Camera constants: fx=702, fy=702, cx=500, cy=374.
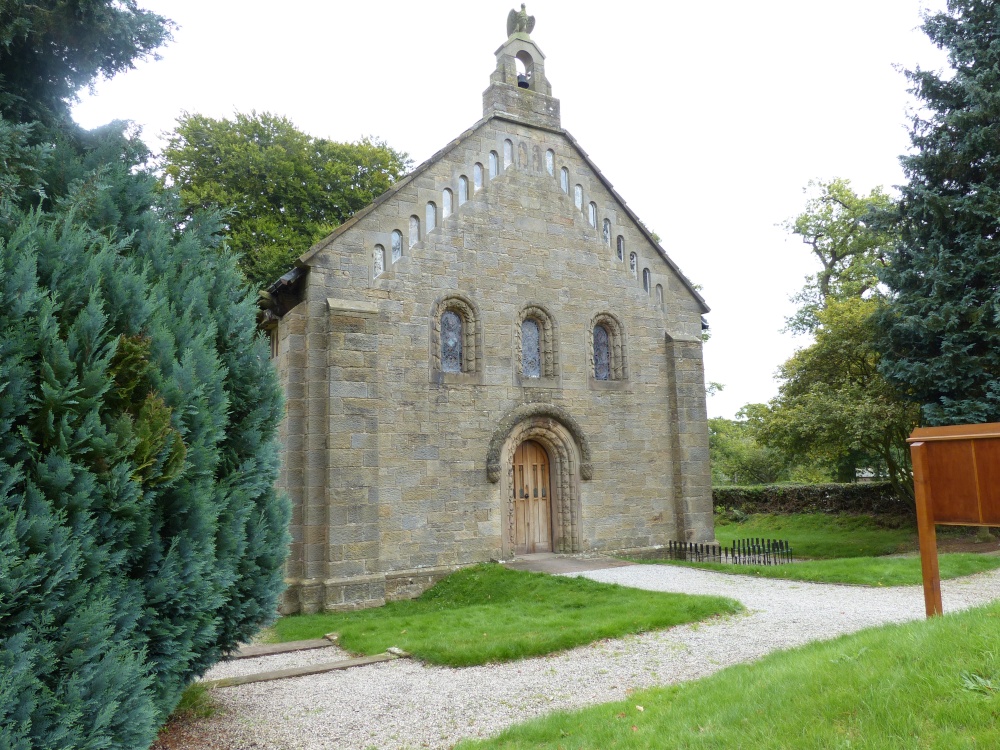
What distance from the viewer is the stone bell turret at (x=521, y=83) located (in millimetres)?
15953

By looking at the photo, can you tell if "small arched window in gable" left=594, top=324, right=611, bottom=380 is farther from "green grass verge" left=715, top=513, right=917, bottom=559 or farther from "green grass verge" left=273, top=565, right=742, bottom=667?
"green grass verge" left=715, top=513, right=917, bottom=559

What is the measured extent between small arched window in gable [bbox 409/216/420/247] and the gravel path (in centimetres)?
809

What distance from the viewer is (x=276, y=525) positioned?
6012 mm

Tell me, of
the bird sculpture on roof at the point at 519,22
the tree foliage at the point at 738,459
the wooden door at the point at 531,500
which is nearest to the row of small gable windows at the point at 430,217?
the bird sculpture on roof at the point at 519,22

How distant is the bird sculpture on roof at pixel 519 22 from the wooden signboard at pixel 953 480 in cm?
1390

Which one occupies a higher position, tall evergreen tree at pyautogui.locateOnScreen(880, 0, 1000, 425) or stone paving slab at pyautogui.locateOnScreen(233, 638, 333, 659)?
tall evergreen tree at pyautogui.locateOnScreen(880, 0, 1000, 425)

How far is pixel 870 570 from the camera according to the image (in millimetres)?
12711

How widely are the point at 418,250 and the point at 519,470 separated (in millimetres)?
5244

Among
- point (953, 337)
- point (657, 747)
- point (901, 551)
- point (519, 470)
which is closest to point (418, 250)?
point (519, 470)

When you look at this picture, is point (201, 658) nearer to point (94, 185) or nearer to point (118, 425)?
point (118, 425)

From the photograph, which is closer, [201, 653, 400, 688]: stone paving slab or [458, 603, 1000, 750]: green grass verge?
[458, 603, 1000, 750]: green grass verge

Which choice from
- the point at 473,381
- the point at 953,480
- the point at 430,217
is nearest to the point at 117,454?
the point at 953,480

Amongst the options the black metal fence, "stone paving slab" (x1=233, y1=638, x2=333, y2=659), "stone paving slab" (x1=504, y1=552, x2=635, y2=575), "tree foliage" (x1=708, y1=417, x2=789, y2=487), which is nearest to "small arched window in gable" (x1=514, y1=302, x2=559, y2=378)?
"stone paving slab" (x1=504, y1=552, x2=635, y2=575)

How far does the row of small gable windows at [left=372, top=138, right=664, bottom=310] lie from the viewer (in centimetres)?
1412
